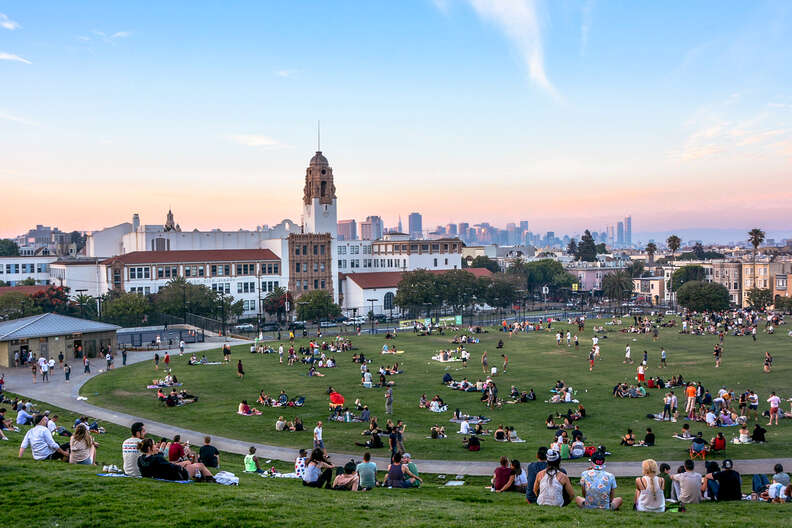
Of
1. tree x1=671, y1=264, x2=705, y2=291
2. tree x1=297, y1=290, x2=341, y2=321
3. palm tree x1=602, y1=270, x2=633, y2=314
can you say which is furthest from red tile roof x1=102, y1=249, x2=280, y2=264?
tree x1=671, y1=264, x2=705, y2=291

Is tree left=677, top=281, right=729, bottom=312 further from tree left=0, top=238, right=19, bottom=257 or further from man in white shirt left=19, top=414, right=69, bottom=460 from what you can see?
tree left=0, top=238, right=19, bottom=257

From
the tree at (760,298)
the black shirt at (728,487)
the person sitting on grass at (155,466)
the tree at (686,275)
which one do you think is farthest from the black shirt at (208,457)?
the tree at (686,275)

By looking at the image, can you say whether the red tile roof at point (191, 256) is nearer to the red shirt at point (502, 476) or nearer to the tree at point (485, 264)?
the tree at point (485, 264)

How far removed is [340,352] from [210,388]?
17708 mm

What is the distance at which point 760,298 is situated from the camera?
12075 centimetres

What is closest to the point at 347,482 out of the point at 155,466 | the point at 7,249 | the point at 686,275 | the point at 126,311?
the point at 155,466

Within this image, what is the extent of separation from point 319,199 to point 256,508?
106098 mm

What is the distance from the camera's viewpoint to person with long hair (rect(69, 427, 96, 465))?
17422 millimetres

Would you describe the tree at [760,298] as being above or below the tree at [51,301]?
below

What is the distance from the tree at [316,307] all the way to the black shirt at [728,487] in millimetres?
73457

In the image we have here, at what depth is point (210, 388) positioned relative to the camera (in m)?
40.3

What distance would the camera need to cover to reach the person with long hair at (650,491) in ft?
46.3

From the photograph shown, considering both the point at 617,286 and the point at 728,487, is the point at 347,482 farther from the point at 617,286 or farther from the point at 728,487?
the point at 617,286

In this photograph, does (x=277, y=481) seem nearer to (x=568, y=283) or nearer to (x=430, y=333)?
(x=430, y=333)
